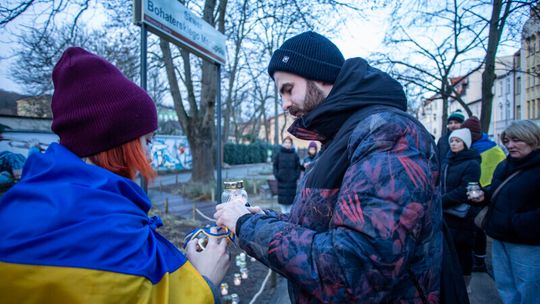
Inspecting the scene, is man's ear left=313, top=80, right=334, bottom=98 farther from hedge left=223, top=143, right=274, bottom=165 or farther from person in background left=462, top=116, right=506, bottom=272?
hedge left=223, top=143, right=274, bottom=165

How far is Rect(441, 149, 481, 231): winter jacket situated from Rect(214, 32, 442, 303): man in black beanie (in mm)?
2690

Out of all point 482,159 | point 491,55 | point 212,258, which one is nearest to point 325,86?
point 212,258

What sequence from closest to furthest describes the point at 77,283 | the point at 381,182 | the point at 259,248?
the point at 77,283, the point at 381,182, the point at 259,248

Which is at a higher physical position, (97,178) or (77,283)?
(97,178)

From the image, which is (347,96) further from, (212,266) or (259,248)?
(212,266)

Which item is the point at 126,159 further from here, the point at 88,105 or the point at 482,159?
the point at 482,159

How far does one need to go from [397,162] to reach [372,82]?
16.6 inches

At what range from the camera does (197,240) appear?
1.38m

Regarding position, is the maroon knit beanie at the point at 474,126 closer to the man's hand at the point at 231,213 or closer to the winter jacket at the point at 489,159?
the winter jacket at the point at 489,159

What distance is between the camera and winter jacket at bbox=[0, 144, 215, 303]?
2.85ft

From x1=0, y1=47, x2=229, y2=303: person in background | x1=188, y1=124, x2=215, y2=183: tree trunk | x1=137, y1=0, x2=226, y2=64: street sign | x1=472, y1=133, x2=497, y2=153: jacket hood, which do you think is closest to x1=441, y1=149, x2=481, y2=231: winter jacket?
x1=472, y1=133, x2=497, y2=153: jacket hood

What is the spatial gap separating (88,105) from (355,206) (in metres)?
0.99

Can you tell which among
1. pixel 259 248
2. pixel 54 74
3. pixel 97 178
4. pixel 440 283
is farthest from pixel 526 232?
pixel 54 74

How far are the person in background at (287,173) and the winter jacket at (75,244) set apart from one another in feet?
20.8
